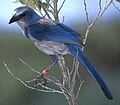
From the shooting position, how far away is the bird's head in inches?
118

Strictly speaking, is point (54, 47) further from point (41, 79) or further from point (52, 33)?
point (41, 79)

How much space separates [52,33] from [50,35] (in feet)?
0.06

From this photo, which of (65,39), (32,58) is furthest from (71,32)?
(32,58)

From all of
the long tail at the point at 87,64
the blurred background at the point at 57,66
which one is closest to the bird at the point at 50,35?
the long tail at the point at 87,64

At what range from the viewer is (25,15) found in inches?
124

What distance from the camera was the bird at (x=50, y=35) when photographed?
3023 millimetres

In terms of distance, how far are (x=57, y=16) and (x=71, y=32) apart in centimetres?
18

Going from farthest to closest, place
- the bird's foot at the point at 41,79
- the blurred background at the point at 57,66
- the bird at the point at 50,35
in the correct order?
1. the blurred background at the point at 57,66
2. the bird's foot at the point at 41,79
3. the bird at the point at 50,35

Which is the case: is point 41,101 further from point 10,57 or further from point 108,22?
point 108,22

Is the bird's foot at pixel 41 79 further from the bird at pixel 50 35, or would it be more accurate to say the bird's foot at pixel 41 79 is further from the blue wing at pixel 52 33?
the blue wing at pixel 52 33

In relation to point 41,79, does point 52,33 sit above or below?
above

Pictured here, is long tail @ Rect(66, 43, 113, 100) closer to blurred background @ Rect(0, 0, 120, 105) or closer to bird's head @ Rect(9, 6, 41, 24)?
bird's head @ Rect(9, 6, 41, 24)

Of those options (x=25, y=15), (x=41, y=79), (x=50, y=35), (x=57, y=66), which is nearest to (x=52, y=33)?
(x=50, y=35)

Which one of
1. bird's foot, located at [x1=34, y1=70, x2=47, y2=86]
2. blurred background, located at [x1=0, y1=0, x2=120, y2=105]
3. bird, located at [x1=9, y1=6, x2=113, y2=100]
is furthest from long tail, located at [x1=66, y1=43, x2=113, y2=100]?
blurred background, located at [x1=0, y1=0, x2=120, y2=105]
